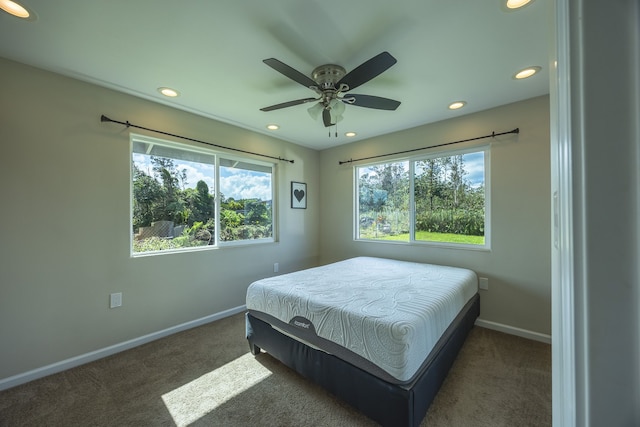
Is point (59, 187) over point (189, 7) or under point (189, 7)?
under

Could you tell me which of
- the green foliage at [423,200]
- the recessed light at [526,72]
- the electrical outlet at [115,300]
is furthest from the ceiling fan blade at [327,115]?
the electrical outlet at [115,300]

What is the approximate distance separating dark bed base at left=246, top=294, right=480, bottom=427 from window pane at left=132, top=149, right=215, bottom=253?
4.59 feet

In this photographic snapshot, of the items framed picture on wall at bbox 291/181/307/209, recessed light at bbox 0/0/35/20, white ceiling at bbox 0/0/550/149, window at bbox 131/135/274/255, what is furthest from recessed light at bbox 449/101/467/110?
recessed light at bbox 0/0/35/20

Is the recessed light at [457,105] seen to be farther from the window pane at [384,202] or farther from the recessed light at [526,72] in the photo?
the window pane at [384,202]

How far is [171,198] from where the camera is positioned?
285 centimetres

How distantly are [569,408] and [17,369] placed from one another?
3.23 metres

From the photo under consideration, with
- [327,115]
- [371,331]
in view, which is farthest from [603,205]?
[327,115]

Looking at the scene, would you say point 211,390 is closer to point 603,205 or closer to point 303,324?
point 303,324

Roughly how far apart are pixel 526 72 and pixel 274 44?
2.07 m

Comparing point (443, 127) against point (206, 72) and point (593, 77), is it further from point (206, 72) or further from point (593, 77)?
point (593, 77)

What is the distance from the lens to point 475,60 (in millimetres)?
1970

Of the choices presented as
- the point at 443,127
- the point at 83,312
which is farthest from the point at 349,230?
the point at 83,312

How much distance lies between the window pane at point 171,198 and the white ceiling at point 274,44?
0.46 metres

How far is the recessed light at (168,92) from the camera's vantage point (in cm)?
240
